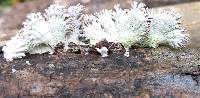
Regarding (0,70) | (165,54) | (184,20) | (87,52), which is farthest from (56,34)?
(184,20)

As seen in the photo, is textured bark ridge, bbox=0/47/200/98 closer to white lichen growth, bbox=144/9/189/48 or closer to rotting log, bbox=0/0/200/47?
white lichen growth, bbox=144/9/189/48

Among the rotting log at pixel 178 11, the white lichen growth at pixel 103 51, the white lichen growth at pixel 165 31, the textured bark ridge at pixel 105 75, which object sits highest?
the rotting log at pixel 178 11

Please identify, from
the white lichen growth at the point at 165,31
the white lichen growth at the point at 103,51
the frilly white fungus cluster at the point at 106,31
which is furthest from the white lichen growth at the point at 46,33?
the white lichen growth at the point at 165,31

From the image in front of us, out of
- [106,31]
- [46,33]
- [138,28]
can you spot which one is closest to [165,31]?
[138,28]

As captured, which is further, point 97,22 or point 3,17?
point 3,17

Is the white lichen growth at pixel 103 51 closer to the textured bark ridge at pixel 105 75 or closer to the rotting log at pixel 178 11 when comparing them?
the textured bark ridge at pixel 105 75

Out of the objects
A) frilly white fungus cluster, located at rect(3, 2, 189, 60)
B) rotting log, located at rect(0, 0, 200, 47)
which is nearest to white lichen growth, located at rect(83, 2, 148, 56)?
frilly white fungus cluster, located at rect(3, 2, 189, 60)

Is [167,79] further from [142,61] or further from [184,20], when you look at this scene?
[184,20]
